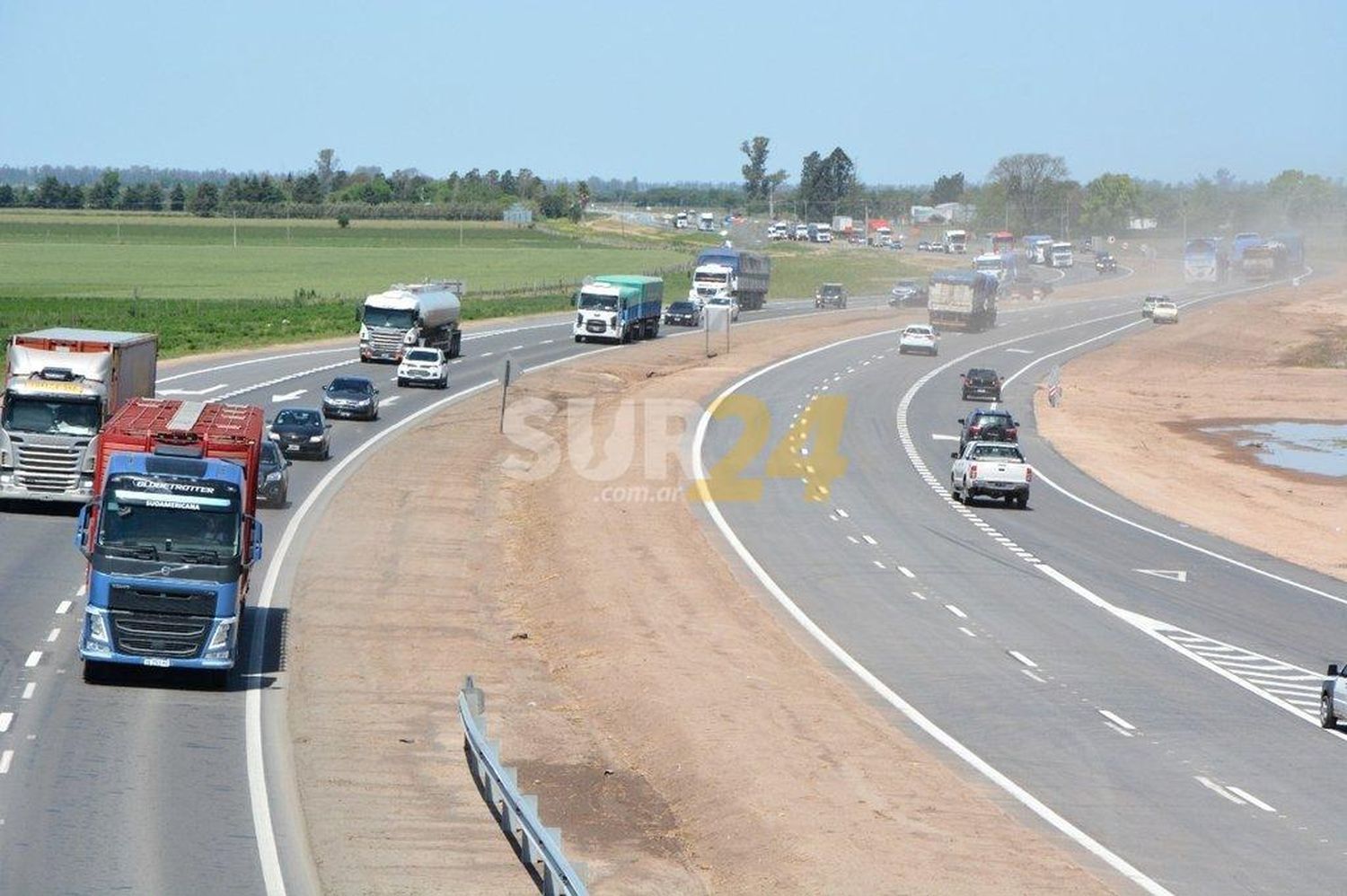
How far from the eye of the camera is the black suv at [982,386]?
7244cm

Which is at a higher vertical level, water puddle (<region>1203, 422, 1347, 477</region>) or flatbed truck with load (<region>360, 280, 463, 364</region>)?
flatbed truck with load (<region>360, 280, 463, 364</region>)

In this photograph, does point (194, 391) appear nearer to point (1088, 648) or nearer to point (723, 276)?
point (1088, 648)

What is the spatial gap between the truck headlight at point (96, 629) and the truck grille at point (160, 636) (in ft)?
0.43

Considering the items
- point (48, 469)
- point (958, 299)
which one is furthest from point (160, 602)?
point (958, 299)

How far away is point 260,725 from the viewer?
69.5ft

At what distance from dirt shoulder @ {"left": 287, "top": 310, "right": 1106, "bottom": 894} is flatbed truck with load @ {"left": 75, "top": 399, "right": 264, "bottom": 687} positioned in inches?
61.3

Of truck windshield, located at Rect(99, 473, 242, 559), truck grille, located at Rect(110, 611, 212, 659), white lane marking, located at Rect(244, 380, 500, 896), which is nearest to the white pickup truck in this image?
white lane marking, located at Rect(244, 380, 500, 896)

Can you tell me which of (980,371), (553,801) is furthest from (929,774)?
(980,371)

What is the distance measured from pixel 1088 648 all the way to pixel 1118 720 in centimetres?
503

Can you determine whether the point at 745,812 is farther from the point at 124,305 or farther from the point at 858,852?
the point at 124,305

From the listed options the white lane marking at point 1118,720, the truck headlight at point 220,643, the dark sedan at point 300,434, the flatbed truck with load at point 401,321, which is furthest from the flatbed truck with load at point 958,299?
the truck headlight at point 220,643

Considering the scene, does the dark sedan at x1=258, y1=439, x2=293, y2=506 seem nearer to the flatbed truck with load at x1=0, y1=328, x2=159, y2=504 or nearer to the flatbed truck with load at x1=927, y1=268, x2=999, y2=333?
the flatbed truck with load at x1=0, y1=328, x2=159, y2=504

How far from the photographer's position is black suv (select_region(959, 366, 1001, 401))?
238 ft
